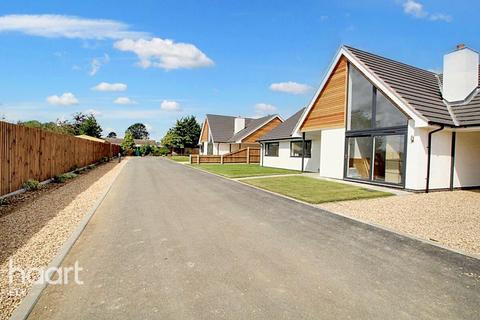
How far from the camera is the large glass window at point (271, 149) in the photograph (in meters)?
24.7

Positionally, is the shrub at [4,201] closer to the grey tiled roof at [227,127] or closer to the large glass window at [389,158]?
the large glass window at [389,158]

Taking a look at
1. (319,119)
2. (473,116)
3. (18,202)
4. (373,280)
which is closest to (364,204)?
(373,280)

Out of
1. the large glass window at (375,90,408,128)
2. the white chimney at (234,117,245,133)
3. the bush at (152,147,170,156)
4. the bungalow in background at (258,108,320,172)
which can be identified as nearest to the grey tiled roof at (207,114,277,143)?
the white chimney at (234,117,245,133)

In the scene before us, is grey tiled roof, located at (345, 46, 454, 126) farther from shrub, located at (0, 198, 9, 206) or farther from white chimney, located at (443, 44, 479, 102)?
shrub, located at (0, 198, 9, 206)

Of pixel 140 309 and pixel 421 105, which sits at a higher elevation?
pixel 421 105

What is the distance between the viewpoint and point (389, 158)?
39.7 ft

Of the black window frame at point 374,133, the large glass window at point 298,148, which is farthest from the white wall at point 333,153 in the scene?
the large glass window at point 298,148

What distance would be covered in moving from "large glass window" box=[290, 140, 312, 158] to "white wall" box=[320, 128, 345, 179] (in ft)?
14.0

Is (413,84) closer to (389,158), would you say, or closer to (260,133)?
(389,158)

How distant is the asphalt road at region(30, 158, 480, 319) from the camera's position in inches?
121

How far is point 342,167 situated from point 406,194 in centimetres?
433

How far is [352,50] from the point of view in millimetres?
14359

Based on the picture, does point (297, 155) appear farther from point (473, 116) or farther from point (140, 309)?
point (140, 309)

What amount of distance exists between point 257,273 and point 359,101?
1244cm
